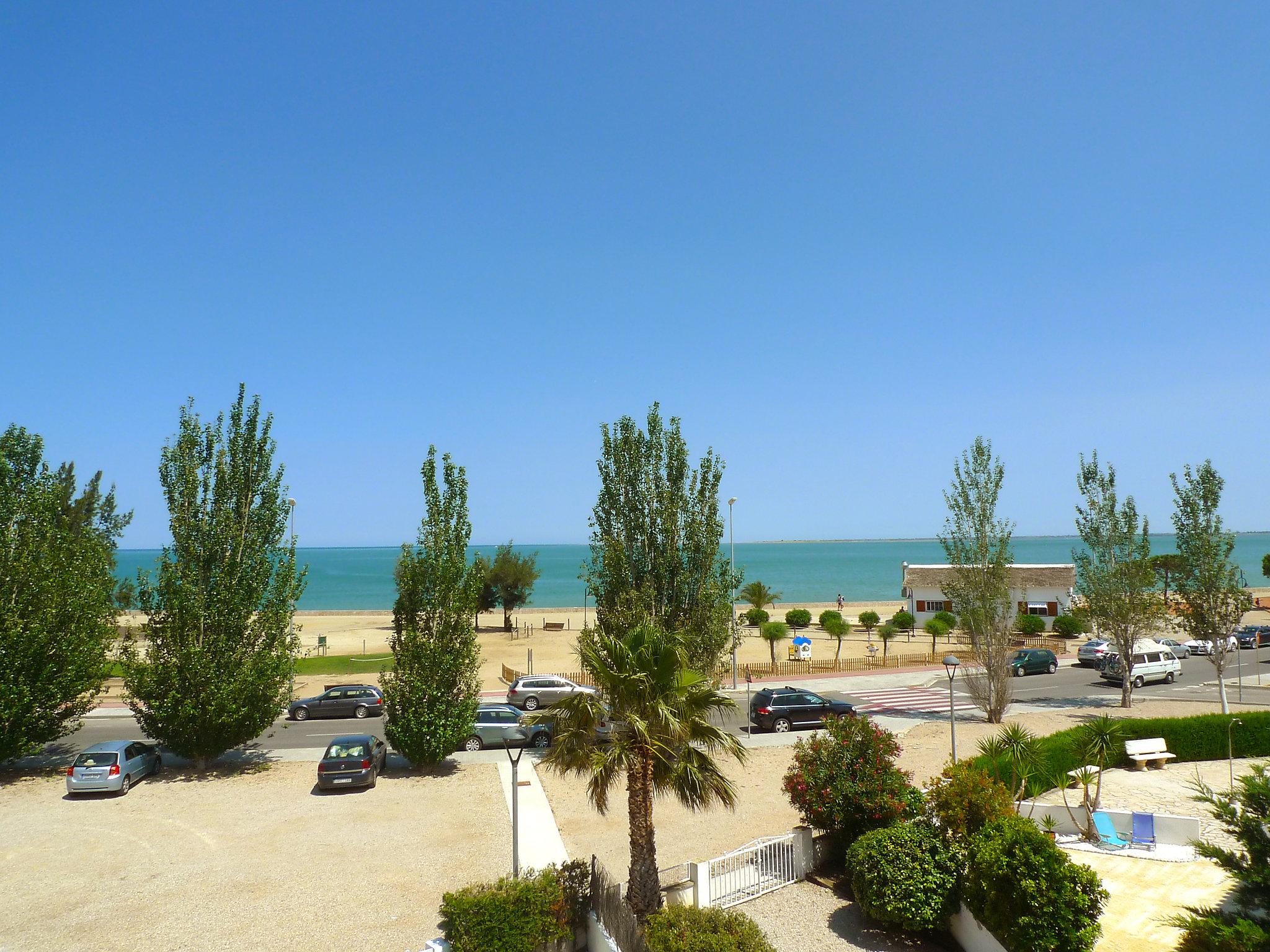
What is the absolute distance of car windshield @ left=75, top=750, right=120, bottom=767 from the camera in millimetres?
20625

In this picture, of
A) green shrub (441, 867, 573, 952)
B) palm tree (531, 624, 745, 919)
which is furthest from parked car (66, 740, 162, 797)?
palm tree (531, 624, 745, 919)

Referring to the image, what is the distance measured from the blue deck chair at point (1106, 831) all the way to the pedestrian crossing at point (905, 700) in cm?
1573

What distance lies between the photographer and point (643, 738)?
12016mm

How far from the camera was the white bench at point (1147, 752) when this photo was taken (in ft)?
72.1

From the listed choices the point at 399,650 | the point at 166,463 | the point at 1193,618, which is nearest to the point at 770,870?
the point at 399,650

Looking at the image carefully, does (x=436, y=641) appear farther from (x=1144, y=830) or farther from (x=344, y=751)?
(x=1144, y=830)

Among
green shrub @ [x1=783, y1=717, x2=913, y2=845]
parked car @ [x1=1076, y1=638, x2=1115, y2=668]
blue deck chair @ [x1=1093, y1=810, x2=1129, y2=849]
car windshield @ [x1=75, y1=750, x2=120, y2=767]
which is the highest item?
green shrub @ [x1=783, y1=717, x2=913, y2=845]

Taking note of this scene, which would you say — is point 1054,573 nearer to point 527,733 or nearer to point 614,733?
point 527,733

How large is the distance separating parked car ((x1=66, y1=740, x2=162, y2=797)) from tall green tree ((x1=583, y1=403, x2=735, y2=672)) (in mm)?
13412

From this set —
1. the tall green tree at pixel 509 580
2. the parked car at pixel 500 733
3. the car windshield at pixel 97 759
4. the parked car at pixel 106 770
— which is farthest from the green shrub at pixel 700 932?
the tall green tree at pixel 509 580

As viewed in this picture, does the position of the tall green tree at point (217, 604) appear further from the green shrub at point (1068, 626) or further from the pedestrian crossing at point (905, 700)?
the green shrub at point (1068, 626)

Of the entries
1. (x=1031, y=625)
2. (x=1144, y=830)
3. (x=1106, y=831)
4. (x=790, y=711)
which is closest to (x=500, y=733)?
(x=790, y=711)

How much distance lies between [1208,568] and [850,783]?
2367cm

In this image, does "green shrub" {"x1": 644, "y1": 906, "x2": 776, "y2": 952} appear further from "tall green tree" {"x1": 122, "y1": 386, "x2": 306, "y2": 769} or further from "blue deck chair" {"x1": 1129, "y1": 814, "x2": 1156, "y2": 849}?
→ "tall green tree" {"x1": 122, "y1": 386, "x2": 306, "y2": 769}
